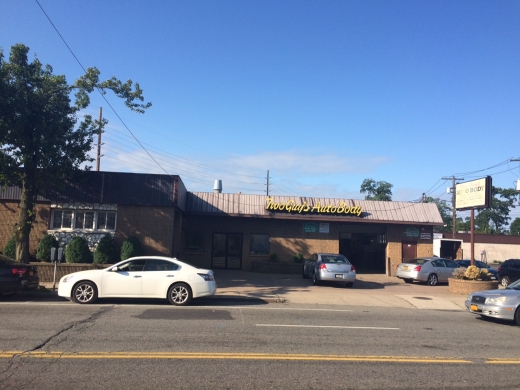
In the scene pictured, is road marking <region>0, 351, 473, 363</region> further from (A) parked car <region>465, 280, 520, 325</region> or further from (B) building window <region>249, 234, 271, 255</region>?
(B) building window <region>249, 234, 271, 255</region>

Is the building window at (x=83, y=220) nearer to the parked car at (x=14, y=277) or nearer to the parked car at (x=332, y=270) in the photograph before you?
the parked car at (x=14, y=277)

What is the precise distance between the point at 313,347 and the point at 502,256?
51.3 m

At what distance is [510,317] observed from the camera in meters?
11.6

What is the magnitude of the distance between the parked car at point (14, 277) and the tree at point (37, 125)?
3609 mm

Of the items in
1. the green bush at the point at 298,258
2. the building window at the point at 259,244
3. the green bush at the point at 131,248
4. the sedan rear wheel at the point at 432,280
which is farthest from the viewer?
the building window at the point at 259,244

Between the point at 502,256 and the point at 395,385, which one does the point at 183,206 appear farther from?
the point at 502,256

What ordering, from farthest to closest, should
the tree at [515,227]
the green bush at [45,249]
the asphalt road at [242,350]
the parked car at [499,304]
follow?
1. the tree at [515,227]
2. the green bush at [45,249]
3. the parked car at [499,304]
4. the asphalt road at [242,350]

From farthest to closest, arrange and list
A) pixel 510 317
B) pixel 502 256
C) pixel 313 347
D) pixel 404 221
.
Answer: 1. pixel 502 256
2. pixel 404 221
3. pixel 510 317
4. pixel 313 347

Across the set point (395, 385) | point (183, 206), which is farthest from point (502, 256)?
point (395, 385)

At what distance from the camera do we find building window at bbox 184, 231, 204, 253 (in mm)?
26156

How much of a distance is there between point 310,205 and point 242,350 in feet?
62.2

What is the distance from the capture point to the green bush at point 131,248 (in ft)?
62.0

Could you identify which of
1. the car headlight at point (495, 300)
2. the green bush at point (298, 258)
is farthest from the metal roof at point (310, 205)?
the car headlight at point (495, 300)

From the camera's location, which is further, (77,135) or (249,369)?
(77,135)
